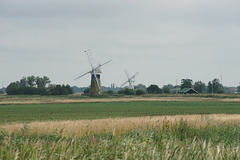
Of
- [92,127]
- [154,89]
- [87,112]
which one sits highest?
[154,89]

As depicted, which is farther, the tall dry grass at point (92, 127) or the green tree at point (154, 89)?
the green tree at point (154, 89)

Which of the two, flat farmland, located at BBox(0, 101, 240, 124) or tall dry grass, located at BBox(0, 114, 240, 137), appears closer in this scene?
tall dry grass, located at BBox(0, 114, 240, 137)

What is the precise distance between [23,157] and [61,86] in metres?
167

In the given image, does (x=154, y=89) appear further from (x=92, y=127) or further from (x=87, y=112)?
(x=92, y=127)

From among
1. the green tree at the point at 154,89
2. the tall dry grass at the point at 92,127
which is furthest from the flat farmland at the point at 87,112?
the green tree at the point at 154,89

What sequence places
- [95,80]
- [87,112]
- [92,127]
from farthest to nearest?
[95,80] < [87,112] < [92,127]

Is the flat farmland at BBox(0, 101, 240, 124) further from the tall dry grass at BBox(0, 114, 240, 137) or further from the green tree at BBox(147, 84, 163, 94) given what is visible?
the green tree at BBox(147, 84, 163, 94)

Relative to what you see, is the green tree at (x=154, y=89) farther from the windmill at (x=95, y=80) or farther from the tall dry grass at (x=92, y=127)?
the tall dry grass at (x=92, y=127)

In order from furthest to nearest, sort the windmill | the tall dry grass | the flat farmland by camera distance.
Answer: the windmill, the flat farmland, the tall dry grass

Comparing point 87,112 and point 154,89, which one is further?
point 154,89

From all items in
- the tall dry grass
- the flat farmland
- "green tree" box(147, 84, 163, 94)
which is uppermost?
"green tree" box(147, 84, 163, 94)

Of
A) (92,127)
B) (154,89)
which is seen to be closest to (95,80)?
(154,89)

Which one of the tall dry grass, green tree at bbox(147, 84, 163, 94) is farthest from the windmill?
the tall dry grass

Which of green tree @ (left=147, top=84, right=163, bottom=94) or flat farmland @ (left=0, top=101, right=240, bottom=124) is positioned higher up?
green tree @ (left=147, top=84, right=163, bottom=94)
